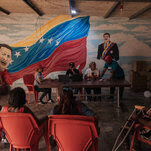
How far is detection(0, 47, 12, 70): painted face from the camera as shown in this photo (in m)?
6.46

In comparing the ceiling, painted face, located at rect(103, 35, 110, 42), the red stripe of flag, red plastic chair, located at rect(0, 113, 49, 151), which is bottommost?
red plastic chair, located at rect(0, 113, 49, 151)

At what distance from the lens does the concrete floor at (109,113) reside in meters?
2.67

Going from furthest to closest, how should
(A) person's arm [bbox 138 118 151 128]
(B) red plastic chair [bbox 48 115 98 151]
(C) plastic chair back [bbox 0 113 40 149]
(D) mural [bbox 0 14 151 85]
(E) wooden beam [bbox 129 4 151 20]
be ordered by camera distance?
(D) mural [bbox 0 14 151 85]
(E) wooden beam [bbox 129 4 151 20]
(A) person's arm [bbox 138 118 151 128]
(C) plastic chair back [bbox 0 113 40 149]
(B) red plastic chair [bbox 48 115 98 151]

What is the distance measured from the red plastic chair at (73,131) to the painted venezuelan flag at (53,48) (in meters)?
4.97

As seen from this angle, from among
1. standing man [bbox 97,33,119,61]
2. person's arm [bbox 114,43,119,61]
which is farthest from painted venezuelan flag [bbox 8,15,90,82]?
person's arm [bbox 114,43,119,61]

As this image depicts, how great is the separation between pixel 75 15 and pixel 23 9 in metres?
2.09

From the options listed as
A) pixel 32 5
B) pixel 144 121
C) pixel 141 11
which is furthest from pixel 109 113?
pixel 32 5

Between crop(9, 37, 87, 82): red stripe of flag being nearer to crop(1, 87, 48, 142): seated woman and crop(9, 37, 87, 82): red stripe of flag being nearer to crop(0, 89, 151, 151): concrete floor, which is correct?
crop(0, 89, 151, 151): concrete floor

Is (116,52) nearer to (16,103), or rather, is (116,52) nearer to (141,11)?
(141,11)

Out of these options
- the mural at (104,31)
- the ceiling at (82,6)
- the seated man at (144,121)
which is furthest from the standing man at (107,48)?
the seated man at (144,121)

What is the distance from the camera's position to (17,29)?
6332 mm

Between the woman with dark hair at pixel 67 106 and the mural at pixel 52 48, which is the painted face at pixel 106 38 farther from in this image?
the woman with dark hair at pixel 67 106

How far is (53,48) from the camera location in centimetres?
646

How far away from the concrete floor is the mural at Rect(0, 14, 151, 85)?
1.75 meters
